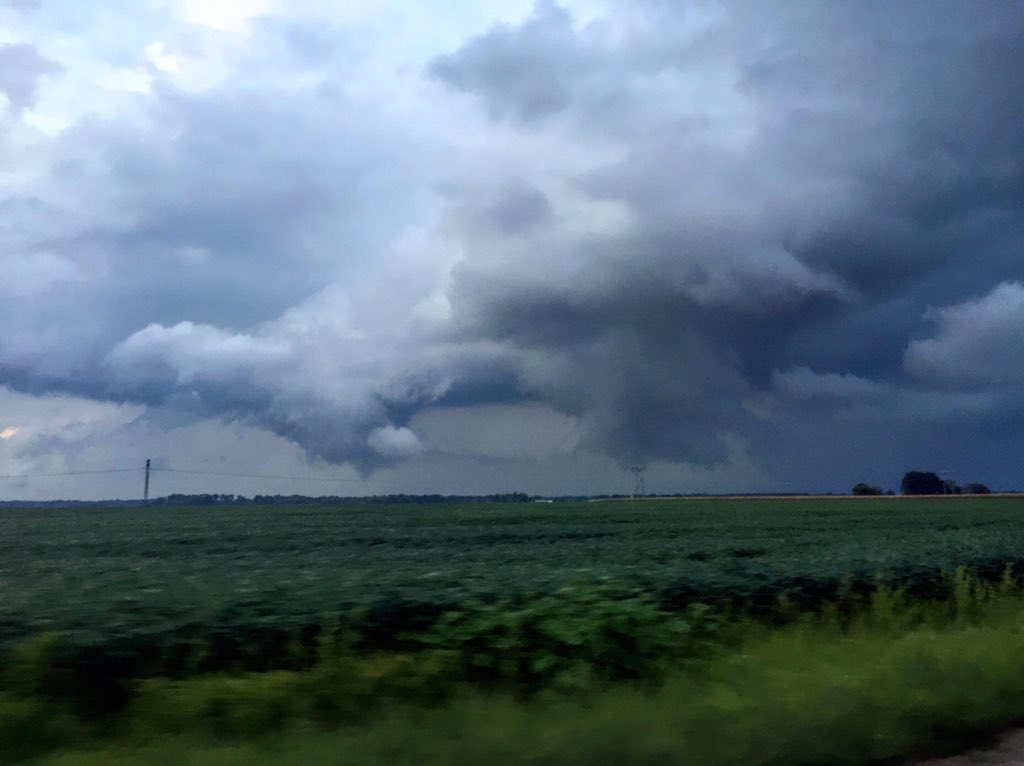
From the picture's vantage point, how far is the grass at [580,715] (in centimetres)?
572

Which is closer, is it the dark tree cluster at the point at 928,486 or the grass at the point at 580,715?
the grass at the point at 580,715

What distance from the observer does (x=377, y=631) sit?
29.5ft

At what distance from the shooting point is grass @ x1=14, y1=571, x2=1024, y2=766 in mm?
5723

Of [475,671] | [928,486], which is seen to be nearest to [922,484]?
[928,486]

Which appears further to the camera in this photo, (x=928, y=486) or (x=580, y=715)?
(x=928, y=486)

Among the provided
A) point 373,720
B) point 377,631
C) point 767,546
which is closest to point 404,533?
point 767,546

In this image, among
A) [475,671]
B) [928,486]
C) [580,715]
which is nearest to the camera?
[580,715]

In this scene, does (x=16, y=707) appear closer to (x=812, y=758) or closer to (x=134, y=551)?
(x=812, y=758)

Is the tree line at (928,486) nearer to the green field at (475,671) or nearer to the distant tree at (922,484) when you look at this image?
the distant tree at (922,484)

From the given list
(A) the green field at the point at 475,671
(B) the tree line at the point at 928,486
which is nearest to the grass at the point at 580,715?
(A) the green field at the point at 475,671

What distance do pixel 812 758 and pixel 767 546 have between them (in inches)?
722

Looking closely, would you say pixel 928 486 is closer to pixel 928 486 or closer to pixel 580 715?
pixel 928 486

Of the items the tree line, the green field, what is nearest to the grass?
the green field

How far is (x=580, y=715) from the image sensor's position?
6.63 m
